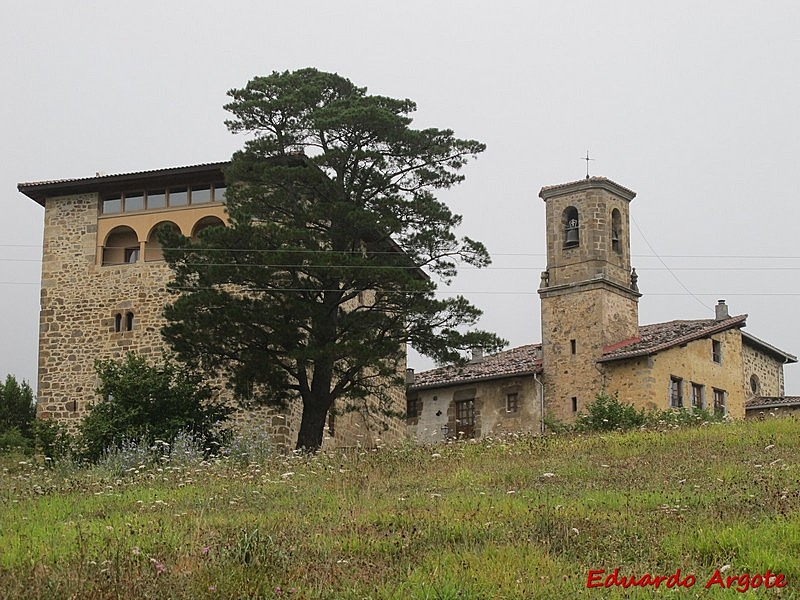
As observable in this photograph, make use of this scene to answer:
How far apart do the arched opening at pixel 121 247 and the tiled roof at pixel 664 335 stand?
540 inches

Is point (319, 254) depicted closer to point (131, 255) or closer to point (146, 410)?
point (146, 410)

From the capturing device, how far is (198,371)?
101 feet

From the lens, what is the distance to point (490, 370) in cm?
3969

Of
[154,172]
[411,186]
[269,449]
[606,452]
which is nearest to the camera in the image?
[606,452]

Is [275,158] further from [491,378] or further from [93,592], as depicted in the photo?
[93,592]

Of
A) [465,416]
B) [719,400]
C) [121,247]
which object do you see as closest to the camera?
[121,247]

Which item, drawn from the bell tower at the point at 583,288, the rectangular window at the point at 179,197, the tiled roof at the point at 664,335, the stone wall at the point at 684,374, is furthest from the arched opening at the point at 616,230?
the rectangular window at the point at 179,197

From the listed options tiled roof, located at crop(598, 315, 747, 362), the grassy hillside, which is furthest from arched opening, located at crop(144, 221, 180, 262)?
the grassy hillside

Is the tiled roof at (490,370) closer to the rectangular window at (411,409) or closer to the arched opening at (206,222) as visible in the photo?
the rectangular window at (411,409)

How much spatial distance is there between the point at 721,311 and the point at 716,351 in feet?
7.65

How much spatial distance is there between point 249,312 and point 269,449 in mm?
3799

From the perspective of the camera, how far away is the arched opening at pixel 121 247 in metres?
33.6

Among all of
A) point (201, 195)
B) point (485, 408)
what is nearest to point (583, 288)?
point (485, 408)

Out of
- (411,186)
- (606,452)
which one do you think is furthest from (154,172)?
(606,452)
